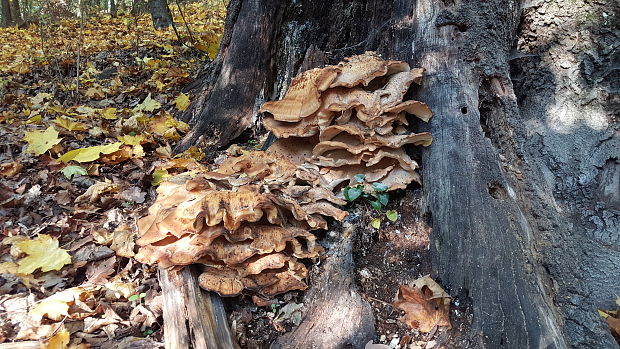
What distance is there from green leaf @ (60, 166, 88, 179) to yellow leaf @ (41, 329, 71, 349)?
216 cm

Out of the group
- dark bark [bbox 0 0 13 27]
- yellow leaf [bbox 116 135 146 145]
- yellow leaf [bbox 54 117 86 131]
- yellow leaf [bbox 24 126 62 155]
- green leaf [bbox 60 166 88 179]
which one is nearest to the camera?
green leaf [bbox 60 166 88 179]

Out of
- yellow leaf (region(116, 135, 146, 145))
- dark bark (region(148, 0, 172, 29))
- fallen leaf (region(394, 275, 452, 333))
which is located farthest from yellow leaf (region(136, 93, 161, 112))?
dark bark (region(148, 0, 172, 29))

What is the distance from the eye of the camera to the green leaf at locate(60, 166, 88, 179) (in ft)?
13.5

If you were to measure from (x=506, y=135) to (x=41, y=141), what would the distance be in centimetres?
466

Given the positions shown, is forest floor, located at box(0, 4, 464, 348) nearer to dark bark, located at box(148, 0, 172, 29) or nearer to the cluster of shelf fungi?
the cluster of shelf fungi

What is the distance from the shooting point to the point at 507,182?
3125mm

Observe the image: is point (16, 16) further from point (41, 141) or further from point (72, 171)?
point (72, 171)

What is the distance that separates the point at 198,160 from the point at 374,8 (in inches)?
105

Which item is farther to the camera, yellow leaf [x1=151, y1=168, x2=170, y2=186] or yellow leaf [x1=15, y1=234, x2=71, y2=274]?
yellow leaf [x1=151, y1=168, x2=170, y2=186]

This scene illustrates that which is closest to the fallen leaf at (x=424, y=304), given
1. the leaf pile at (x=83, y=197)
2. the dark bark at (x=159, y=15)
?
the leaf pile at (x=83, y=197)

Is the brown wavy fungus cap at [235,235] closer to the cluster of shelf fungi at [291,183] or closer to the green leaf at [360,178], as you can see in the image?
the cluster of shelf fungi at [291,183]

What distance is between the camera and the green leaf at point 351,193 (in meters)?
3.27

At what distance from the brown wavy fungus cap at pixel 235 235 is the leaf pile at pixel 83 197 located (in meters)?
0.47

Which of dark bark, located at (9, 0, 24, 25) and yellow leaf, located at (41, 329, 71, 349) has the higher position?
dark bark, located at (9, 0, 24, 25)
